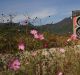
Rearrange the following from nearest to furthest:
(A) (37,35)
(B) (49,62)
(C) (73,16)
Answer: (A) (37,35) → (B) (49,62) → (C) (73,16)

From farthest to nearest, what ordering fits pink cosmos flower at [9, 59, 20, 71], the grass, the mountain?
1. the mountain
2. the grass
3. pink cosmos flower at [9, 59, 20, 71]

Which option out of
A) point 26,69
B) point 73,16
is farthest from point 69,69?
point 73,16

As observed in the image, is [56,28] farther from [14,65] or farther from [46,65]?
[14,65]

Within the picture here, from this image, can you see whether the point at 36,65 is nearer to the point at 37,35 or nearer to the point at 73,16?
the point at 37,35

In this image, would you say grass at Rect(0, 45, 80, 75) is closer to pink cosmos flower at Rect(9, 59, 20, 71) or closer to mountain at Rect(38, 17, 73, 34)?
pink cosmos flower at Rect(9, 59, 20, 71)

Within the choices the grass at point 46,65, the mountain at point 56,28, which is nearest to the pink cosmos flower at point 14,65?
the grass at point 46,65

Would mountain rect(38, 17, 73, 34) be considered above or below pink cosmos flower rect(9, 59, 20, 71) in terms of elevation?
above

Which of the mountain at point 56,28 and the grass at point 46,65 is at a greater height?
the mountain at point 56,28

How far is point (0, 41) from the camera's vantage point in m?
11.8

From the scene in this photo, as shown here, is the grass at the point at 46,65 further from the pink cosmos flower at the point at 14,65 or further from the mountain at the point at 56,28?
the mountain at the point at 56,28

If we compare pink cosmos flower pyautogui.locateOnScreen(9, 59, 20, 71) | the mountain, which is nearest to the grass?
pink cosmos flower pyautogui.locateOnScreen(9, 59, 20, 71)

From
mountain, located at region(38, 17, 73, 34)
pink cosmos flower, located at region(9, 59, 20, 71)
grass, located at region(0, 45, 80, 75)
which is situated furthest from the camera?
mountain, located at region(38, 17, 73, 34)

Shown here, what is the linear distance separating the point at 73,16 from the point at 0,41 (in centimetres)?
479

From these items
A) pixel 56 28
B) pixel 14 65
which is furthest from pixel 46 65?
pixel 56 28
